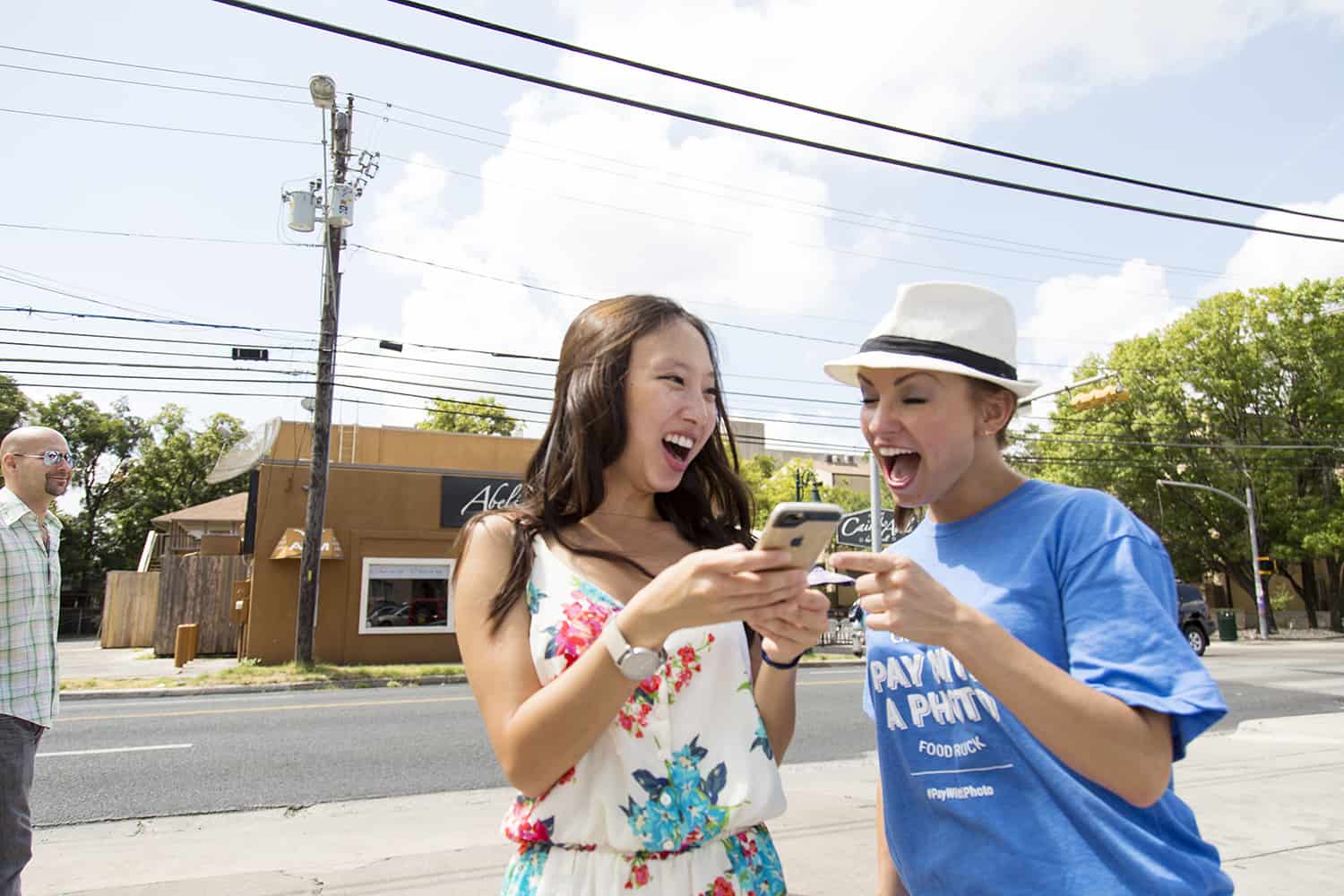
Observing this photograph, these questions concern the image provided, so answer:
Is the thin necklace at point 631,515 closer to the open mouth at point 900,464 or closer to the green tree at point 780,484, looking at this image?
the open mouth at point 900,464

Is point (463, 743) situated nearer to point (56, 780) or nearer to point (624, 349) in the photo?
point (56, 780)

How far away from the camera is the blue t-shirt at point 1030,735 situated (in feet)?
4.41

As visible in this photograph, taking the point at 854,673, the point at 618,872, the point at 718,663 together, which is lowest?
the point at 854,673

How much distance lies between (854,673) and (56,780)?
41.5ft

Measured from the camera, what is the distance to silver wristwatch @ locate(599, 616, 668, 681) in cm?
140

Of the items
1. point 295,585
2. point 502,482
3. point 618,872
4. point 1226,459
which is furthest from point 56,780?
point 1226,459

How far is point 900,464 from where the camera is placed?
5.66 feet

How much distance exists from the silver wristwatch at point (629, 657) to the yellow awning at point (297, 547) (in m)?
19.5

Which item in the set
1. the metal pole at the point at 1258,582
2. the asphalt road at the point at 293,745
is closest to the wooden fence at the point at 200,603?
the asphalt road at the point at 293,745

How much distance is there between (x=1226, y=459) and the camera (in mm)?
33875

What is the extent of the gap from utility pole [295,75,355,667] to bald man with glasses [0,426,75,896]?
1386 centimetres

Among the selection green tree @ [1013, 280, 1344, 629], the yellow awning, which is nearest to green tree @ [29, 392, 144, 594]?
the yellow awning

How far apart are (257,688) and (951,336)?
16.1 m

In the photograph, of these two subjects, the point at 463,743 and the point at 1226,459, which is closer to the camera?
the point at 463,743
